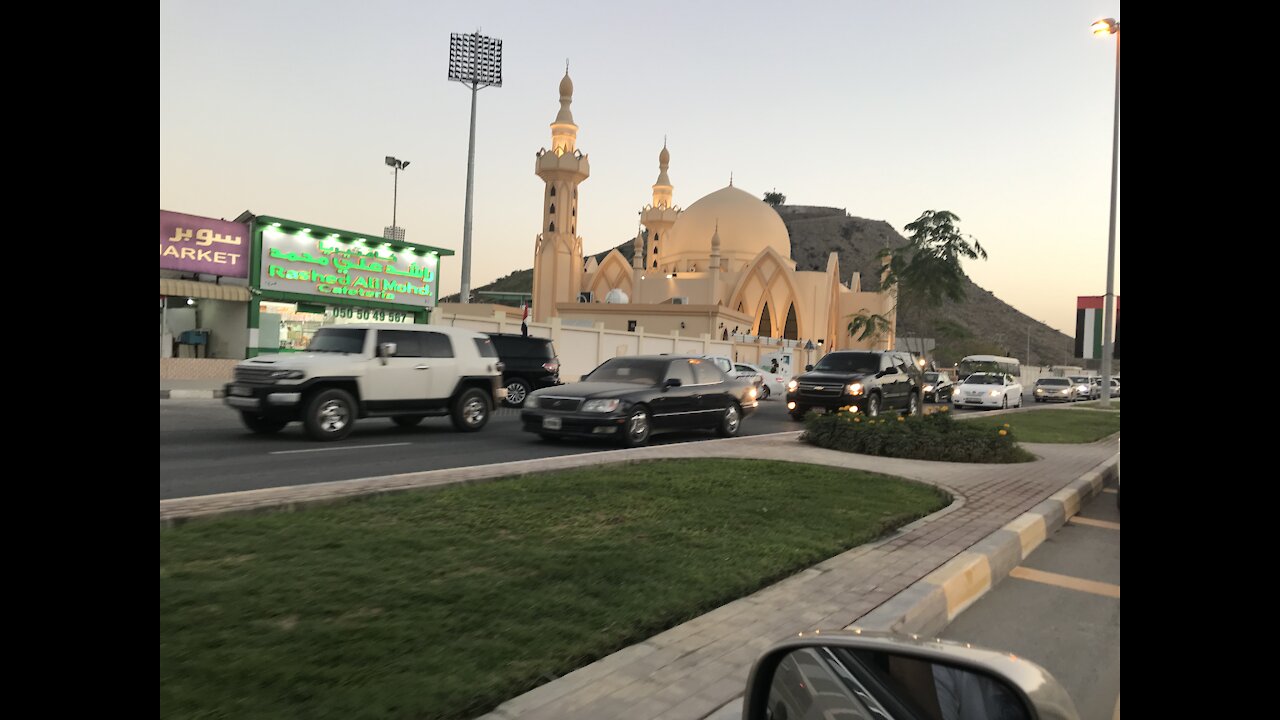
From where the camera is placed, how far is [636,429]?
12227 millimetres

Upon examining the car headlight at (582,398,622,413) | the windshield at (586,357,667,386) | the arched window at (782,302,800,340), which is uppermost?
the arched window at (782,302,800,340)

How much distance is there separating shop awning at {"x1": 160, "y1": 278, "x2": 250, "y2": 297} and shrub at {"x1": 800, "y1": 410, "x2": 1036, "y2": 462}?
Result: 21.7 meters

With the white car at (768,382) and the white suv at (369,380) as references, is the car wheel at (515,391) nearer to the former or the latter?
the white suv at (369,380)

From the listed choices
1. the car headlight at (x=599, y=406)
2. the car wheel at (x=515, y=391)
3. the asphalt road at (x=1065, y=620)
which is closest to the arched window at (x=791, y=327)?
the car wheel at (x=515, y=391)

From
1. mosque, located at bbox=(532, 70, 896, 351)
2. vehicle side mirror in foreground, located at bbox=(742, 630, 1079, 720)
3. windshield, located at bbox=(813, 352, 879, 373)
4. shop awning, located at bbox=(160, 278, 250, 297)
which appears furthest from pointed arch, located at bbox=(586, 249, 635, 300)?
vehicle side mirror in foreground, located at bbox=(742, 630, 1079, 720)

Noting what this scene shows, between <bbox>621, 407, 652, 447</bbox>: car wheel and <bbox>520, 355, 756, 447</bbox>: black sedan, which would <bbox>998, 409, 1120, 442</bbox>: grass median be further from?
<bbox>621, 407, 652, 447</bbox>: car wheel

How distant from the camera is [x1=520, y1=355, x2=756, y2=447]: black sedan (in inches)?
469

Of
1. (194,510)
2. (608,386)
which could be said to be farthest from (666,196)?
(194,510)

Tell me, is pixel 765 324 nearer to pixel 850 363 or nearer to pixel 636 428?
pixel 850 363

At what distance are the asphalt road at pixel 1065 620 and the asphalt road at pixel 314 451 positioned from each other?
20.3ft

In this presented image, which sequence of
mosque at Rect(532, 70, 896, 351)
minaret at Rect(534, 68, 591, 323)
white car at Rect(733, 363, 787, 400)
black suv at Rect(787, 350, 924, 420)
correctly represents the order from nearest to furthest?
black suv at Rect(787, 350, 924, 420) < white car at Rect(733, 363, 787, 400) < mosque at Rect(532, 70, 896, 351) < minaret at Rect(534, 68, 591, 323)

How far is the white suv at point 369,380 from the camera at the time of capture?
11422 mm

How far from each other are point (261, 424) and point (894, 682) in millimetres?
12625
